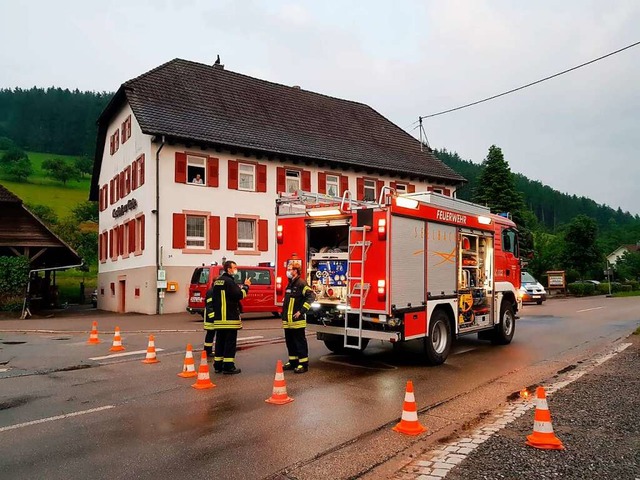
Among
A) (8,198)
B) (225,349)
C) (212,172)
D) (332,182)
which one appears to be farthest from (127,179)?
(225,349)

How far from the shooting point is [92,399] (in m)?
7.42

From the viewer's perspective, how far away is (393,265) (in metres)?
8.91

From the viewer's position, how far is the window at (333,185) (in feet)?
97.6

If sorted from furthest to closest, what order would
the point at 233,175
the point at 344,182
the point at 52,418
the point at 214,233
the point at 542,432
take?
Answer: 1. the point at 344,182
2. the point at 233,175
3. the point at 214,233
4. the point at 52,418
5. the point at 542,432

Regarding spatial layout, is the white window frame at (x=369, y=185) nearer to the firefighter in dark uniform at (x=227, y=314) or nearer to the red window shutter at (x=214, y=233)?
the red window shutter at (x=214, y=233)

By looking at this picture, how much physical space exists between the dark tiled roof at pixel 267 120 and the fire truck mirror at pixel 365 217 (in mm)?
16241

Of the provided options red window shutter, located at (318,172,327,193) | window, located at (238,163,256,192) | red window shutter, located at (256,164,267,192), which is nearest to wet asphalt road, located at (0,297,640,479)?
window, located at (238,163,256,192)

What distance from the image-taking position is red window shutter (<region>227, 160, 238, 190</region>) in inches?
1017

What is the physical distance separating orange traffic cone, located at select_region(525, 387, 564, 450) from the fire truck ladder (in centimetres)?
400

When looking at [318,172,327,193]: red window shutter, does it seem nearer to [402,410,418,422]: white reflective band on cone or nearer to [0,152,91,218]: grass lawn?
[402,410,418,422]: white reflective band on cone

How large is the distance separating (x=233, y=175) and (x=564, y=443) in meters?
22.2

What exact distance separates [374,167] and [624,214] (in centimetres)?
16325

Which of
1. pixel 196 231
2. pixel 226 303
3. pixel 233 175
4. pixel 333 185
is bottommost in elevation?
pixel 226 303

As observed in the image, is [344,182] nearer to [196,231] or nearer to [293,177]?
[293,177]
